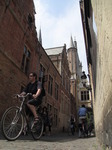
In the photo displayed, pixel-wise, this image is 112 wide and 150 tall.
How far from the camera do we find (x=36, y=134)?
4344mm

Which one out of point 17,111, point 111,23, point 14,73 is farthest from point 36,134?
point 14,73

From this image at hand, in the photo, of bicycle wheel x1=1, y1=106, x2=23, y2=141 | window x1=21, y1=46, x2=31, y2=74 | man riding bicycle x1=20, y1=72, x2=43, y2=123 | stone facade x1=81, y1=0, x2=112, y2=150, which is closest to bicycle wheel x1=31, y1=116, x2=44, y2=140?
man riding bicycle x1=20, y1=72, x2=43, y2=123

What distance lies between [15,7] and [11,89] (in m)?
5.54

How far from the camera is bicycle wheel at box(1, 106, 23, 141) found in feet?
11.0

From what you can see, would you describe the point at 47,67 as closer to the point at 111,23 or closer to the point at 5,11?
the point at 5,11

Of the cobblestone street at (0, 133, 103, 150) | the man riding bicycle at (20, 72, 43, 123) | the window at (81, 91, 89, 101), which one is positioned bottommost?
the cobblestone street at (0, 133, 103, 150)

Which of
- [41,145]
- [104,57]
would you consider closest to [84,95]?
[41,145]

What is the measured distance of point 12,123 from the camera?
347cm

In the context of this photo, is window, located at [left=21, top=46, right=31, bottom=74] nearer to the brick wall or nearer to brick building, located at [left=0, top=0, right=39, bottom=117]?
brick building, located at [left=0, top=0, right=39, bottom=117]

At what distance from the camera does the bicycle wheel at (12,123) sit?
3363 mm

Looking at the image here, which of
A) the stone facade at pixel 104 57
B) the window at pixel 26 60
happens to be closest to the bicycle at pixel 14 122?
the stone facade at pixel 104 57

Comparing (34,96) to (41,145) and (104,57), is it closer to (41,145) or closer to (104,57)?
(41,145)

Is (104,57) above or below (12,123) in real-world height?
above

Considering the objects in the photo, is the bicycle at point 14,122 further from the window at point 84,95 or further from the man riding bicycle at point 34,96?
the window at point 84,95
